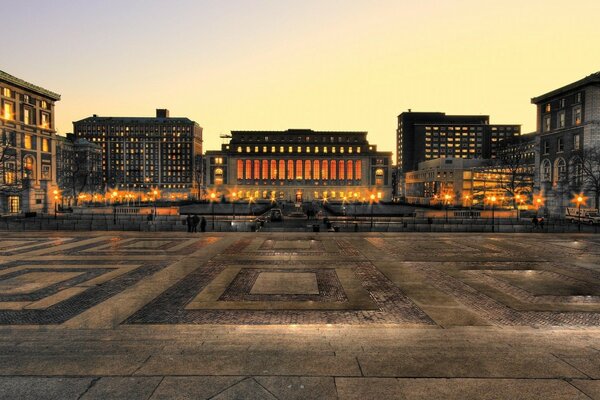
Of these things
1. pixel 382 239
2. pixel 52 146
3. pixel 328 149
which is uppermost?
pixel 328 149

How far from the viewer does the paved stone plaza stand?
7926 millimetres

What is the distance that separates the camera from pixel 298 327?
1148 centimetres

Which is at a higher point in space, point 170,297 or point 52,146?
point 52,146

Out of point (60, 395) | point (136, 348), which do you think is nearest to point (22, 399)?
point (60, 395)

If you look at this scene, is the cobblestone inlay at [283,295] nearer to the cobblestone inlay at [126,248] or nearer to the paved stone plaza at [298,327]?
the paved stone plaza at [298,327]

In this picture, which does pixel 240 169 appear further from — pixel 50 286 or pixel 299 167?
pixel 50 286

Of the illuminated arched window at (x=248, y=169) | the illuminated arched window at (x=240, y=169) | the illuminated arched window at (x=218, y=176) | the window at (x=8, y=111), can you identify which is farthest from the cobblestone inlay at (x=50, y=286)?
the illuminated arched window at (x=248, y=169)

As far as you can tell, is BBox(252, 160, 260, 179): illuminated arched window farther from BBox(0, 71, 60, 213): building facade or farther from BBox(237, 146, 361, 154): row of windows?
BBox(0, 71, 60, 213): building facade

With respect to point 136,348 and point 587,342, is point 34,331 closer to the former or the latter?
point 136,348

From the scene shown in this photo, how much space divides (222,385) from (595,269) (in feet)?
72.0

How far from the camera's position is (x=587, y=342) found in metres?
10.3

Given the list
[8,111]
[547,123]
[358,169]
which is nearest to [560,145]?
[547,123]

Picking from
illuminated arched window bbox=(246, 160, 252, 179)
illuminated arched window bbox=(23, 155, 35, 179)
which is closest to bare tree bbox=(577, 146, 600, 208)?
illuminated arched window bbox=(23, 155, 35, 179)

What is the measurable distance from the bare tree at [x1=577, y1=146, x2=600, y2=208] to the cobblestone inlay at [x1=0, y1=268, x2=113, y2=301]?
65.6 metres
